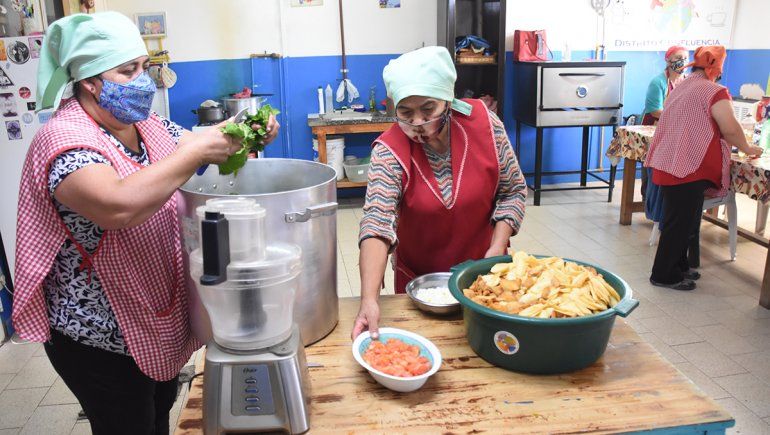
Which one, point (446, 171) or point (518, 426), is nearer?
point (518, 426)

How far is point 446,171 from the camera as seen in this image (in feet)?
6.35

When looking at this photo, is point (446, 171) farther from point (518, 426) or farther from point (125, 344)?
point (125, 344)

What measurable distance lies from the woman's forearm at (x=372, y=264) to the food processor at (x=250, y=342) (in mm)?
467

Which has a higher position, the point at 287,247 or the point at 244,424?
the point at 287,247

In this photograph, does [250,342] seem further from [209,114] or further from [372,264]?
[209,114]

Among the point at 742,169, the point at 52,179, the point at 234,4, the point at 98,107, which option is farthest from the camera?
the point at 234,4

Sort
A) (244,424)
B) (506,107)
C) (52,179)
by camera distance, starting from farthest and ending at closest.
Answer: (506,107)
(52,179)
(244,424)

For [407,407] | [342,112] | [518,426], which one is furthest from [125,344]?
[342,112]

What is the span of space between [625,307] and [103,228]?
3.95 ft

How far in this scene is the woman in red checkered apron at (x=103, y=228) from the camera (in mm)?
1293

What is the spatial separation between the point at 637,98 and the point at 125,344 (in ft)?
21.0

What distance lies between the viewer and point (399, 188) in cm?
188

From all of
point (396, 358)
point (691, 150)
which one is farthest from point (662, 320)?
point (396, 358)

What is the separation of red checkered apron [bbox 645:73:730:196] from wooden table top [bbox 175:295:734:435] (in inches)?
97.7
